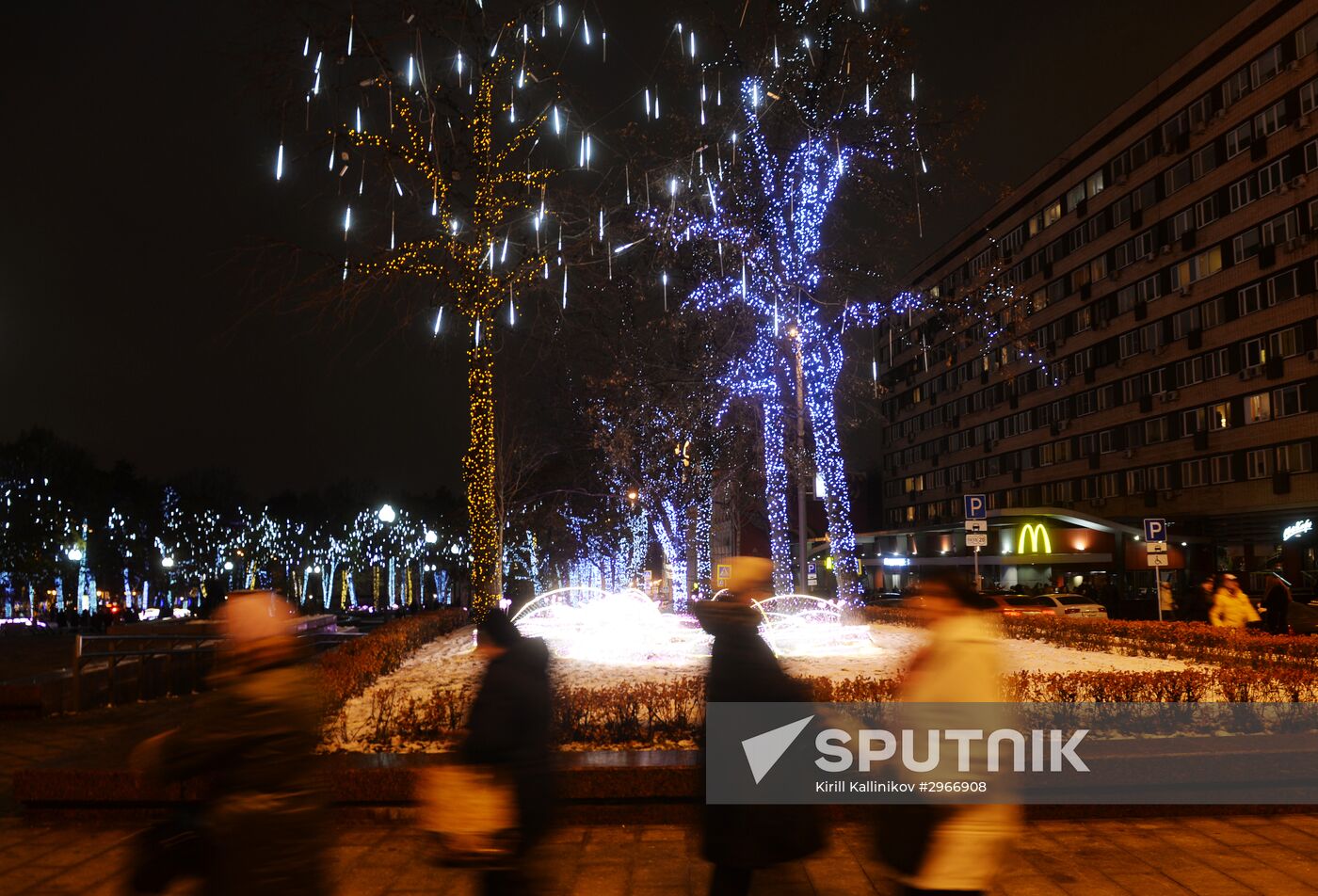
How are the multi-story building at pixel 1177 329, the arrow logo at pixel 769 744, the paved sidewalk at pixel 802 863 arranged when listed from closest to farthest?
the arrow logo at pixel 769 744 → the paved sidewalk at pixel 802 863 → the multi-story building at pixel 1177 329

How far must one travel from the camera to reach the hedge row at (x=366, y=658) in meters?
11.0

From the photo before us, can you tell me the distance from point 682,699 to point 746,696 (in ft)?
17.4

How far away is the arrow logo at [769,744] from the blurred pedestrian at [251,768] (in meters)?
2.10

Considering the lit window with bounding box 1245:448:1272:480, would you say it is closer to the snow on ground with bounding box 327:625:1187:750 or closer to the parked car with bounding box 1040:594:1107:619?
the parked car with bounding box 1040:594:1107:619

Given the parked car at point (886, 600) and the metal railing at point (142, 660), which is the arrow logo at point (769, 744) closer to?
the metal railing at point (142, 660)

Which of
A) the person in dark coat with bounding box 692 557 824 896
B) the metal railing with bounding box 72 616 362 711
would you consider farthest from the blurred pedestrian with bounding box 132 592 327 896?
the metal railing with bounding box 72 616 362 711

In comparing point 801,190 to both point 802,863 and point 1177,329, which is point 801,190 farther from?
point 1177,329

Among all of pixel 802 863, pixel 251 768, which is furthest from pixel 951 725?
pixel 802 863

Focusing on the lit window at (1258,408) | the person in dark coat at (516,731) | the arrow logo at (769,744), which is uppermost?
the lit window at (1258,408)

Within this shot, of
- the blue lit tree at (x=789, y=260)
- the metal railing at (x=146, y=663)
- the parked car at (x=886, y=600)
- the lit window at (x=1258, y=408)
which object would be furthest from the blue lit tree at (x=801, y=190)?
the lit window at (x=1258, y=408)

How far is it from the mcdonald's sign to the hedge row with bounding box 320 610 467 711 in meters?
36.7

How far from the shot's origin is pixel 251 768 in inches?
159

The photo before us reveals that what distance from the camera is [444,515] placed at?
97500 millimetres

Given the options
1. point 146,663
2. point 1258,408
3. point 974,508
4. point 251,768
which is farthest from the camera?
point 1258,408
